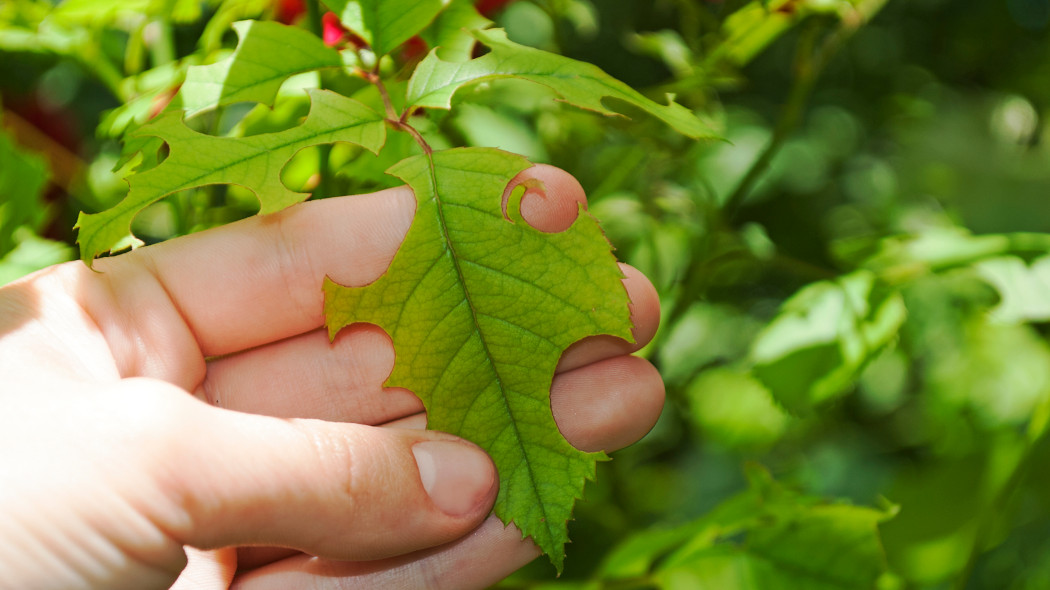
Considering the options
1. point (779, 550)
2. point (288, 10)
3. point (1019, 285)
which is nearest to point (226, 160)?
point (288, 10)

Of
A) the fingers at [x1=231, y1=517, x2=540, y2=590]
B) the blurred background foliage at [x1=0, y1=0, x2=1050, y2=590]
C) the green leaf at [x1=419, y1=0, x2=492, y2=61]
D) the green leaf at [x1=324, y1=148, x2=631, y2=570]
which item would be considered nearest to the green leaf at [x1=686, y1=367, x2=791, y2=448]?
the blurred background foliage at [x1=0, y1=0, x2=1050, y2=590]

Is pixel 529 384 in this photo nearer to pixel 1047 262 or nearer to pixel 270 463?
pixel 270 463

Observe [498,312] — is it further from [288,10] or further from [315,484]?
[288,10]

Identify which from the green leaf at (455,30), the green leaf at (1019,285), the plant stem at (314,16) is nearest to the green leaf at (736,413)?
the green leaf at (1019,285)

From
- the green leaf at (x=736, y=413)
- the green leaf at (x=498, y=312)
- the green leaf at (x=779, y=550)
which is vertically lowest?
the green leaf at (x=736, y=413)

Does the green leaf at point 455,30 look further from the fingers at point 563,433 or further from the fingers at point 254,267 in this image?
the fingers at point 563,433

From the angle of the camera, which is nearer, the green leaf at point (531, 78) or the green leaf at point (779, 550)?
the green leaf at point (531, 78)

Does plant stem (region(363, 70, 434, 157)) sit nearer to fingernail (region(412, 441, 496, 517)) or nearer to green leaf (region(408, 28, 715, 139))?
green leaf (region(408, 28, 715, 139))
